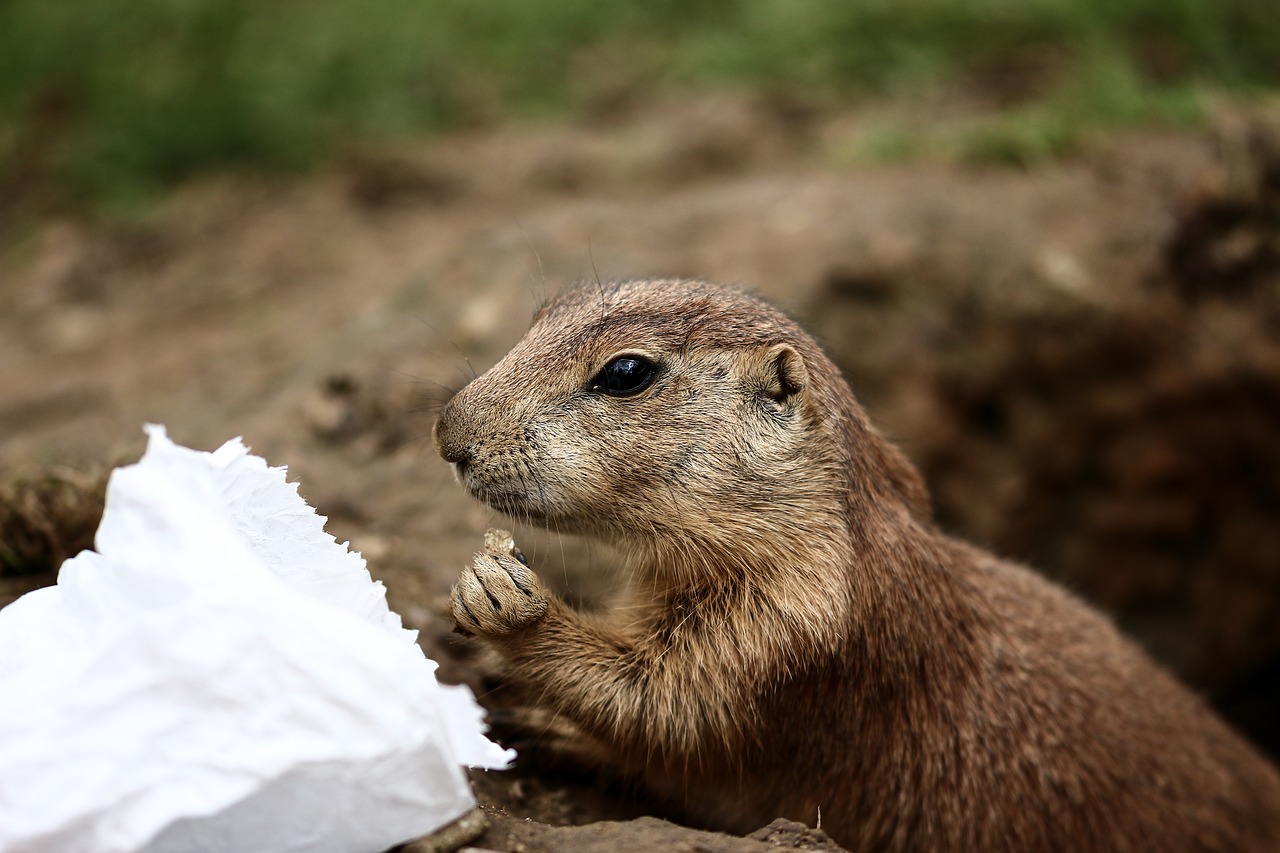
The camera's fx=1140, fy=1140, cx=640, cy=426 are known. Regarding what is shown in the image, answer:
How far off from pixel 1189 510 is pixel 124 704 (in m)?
6.57

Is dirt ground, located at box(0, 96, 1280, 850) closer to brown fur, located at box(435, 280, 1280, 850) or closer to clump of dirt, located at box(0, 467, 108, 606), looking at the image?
clump of dirt, located at box(0, 467, 108, 606)

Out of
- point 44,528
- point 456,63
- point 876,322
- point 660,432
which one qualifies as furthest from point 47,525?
point 456,63

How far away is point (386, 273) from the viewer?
6.95 meters

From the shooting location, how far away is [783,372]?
353 cm

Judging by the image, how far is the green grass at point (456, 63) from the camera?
8227 millimetres

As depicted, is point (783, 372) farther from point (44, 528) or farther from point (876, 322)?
point (876, 322)

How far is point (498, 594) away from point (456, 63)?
23.2 ft

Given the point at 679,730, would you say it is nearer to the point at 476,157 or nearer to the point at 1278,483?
the point at 1278,483

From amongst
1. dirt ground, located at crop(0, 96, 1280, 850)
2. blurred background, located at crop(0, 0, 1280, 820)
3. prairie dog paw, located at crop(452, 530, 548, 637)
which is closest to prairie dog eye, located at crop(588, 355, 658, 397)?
prairie dog paw, located at crop(452, 530, 548, 637)

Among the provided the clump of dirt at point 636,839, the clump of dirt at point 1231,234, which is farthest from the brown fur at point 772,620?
the clump of dirt at point 1231,234

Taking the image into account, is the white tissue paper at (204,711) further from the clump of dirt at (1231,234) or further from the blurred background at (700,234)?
the clump of dirt at (1231,234)

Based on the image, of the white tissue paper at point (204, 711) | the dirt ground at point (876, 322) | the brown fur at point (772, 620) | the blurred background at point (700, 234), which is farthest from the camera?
the blurred background at point (700, 234)

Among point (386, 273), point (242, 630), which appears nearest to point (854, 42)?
point (386, 273)

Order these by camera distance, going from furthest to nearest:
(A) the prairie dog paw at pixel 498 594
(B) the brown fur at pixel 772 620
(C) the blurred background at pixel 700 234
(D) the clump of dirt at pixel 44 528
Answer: (C) the blurred background at pixel 700 234 → (D) the clump of dirt at pixel 44 528 → (B) the brown fur at pixel 772 620 → (A) the prairie dog paw at pixel 498 594
